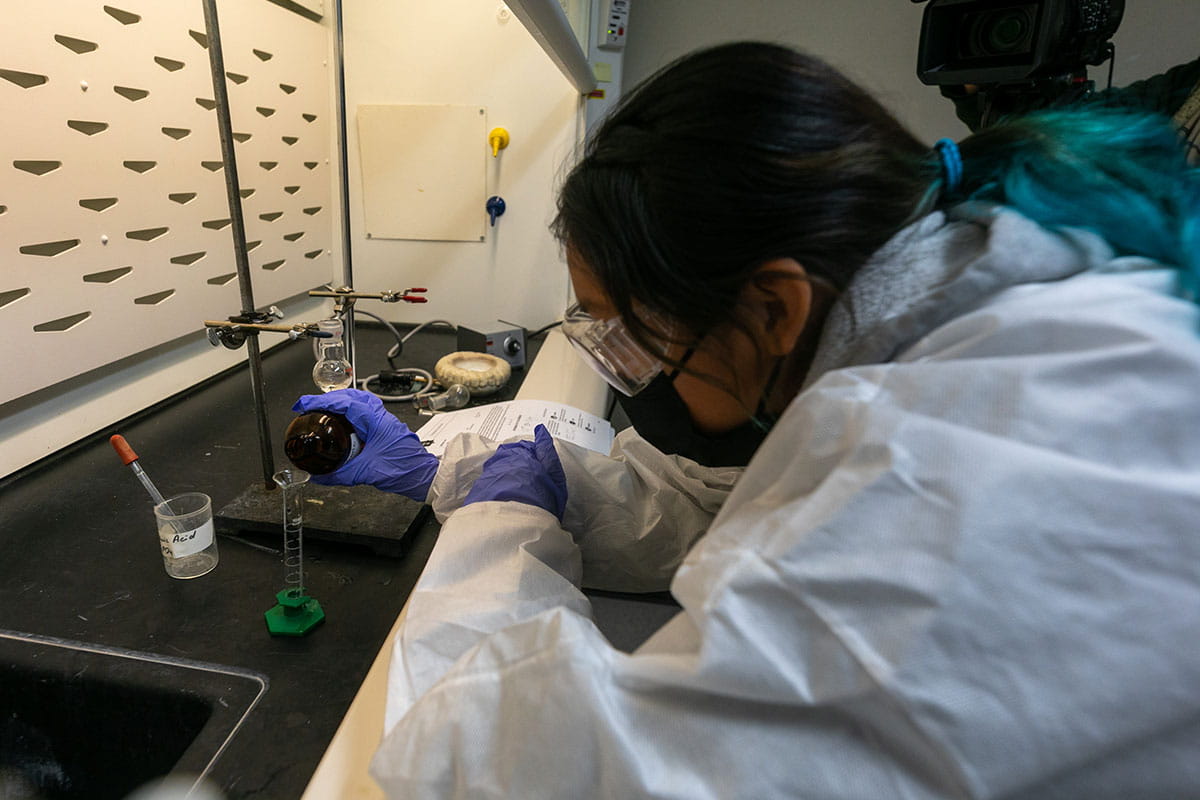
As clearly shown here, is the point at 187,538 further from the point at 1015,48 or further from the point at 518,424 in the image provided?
the point at 1015,48

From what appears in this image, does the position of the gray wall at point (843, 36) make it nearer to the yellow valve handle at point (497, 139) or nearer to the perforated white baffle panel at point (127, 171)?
the yellow valve handle at point (497, 139)

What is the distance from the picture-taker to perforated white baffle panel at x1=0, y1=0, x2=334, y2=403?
875 millimetres

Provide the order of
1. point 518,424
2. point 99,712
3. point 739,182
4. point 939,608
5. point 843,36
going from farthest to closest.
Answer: point 843,36
point 518,424
point 99,712
point 739,182
point 939,608

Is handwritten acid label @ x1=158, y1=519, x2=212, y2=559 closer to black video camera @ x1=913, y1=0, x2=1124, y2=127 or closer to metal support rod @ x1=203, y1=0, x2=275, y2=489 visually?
metal support rod @ x1=203, y1=0, x2=275, y2=489

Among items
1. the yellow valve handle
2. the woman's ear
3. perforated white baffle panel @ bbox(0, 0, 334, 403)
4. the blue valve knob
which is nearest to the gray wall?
the yellow valve handle

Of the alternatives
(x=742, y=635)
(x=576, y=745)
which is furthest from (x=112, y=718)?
(x=742, y=635)

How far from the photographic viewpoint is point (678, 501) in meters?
0.86

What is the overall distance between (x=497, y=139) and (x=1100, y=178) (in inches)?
60.9

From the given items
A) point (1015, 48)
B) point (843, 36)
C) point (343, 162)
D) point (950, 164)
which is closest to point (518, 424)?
point (343, 162)

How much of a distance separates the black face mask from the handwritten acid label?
54 centimetres

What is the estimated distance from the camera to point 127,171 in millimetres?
1058

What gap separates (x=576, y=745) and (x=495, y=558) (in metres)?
0.25

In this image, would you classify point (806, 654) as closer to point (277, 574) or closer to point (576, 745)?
point (576, 745)

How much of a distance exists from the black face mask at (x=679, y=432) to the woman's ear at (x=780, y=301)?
0.22m
